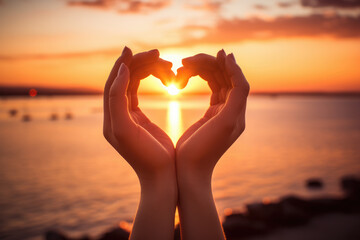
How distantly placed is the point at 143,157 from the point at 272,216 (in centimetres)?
1053

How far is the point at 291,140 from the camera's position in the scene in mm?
37406

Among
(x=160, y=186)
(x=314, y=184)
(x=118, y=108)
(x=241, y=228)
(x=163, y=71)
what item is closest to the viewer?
(x=118, y=108)

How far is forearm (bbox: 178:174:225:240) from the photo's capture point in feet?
5.44

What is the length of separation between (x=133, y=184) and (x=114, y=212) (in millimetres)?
4332

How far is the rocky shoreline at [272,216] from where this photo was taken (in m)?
9.52

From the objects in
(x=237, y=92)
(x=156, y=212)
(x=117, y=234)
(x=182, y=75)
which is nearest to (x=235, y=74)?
(x=237, y=92)

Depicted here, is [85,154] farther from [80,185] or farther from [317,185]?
[317,185]

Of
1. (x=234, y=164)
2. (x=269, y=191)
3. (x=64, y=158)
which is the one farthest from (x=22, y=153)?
(x=269, y=191)

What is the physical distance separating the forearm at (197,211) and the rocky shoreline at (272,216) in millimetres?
7108

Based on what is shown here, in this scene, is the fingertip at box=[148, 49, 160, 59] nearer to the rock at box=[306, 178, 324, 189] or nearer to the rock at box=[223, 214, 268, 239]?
the rock at box=[223, 214, 268, 239]

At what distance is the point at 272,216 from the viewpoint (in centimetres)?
1077

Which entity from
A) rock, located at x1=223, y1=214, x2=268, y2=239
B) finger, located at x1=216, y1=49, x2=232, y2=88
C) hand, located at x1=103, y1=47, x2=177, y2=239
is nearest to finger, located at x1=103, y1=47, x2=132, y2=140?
hand, located at x1=103, y1=47, x2=177, y2=239

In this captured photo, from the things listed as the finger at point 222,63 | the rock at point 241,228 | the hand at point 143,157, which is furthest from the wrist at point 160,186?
the rock at point 241,228

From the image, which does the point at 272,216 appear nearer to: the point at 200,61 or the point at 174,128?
the point at 200,61
